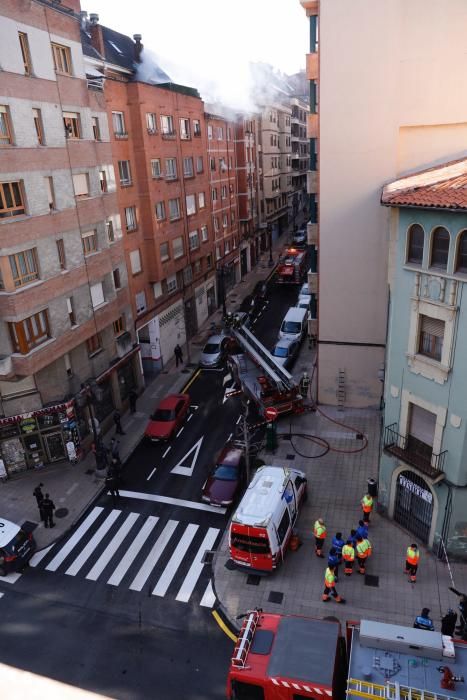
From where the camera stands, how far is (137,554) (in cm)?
1788

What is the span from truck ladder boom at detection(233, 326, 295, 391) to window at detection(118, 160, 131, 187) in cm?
1035

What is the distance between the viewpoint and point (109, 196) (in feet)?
82.9

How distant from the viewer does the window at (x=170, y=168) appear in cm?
3163

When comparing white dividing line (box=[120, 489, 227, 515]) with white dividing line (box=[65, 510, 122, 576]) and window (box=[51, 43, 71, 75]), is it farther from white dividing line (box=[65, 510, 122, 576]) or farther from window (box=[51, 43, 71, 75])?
window (box=[51, 43, 71, 75])

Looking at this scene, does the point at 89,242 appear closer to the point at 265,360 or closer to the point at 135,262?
the point at 135,262

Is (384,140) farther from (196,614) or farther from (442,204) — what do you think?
(196,614)

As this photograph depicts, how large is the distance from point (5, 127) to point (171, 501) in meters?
15.7

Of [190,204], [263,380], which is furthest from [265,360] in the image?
[190,204]

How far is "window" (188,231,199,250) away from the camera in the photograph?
3641 cm

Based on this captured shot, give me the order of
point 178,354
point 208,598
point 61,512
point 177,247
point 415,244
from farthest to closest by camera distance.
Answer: point 177,247
point 178,354
point 61,512
point 208,598
point 415,244

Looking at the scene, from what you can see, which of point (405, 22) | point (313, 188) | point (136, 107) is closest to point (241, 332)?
point (313, 188)

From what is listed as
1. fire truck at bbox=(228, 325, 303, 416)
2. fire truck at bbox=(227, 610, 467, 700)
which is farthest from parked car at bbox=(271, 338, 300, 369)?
fire truck at bbox=(227, 610, 467, 700)

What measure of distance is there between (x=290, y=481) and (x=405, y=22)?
18.3 meters

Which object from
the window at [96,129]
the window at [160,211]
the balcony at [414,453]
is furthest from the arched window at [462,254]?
the window at [160,211]
